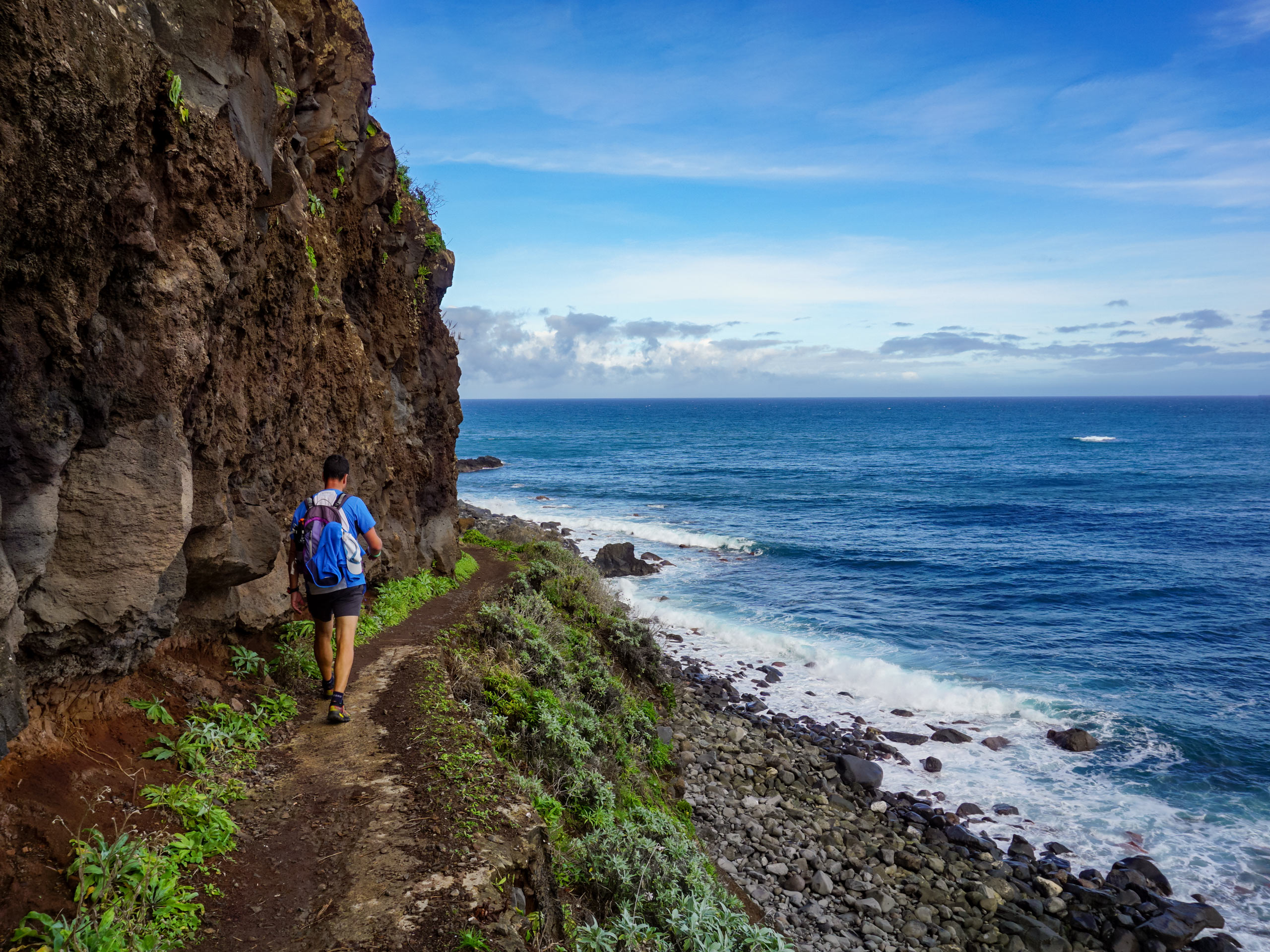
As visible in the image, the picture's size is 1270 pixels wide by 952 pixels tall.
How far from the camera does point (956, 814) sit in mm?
14609

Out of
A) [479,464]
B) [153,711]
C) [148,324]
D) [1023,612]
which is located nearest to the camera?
[148,324]

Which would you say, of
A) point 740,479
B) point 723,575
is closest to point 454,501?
point 723,575

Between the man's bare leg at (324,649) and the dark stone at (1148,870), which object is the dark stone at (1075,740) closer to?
the dark stone at (1148,870)

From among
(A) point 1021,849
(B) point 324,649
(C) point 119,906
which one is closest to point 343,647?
(B) point 324,649

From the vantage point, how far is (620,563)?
105ft

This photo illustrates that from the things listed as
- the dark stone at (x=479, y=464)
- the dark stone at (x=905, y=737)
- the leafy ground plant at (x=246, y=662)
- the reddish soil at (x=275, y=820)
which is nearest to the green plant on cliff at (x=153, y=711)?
the reddish soil at (x=275, y=820)

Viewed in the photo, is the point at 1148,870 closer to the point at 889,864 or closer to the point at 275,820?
the point at 889,864

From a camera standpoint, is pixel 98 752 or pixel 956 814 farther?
pixel 956 814

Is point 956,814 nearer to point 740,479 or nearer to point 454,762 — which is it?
point 454,762

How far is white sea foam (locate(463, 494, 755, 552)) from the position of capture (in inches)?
1486

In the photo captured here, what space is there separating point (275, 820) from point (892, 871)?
11277 millimetres

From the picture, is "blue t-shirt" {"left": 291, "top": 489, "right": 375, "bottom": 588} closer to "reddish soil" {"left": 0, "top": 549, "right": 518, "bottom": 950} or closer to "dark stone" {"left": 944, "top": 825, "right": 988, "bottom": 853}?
"reddish soil" {"left": 0, "top": 549, "right": 518, "bottom": 950}

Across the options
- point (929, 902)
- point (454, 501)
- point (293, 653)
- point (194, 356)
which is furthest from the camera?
point (454, 501)

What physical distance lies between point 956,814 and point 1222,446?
9502cm
